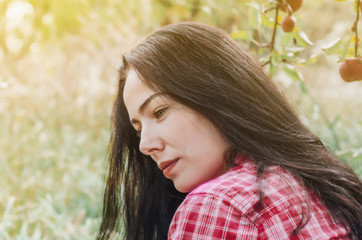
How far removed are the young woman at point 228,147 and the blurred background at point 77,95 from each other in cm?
31

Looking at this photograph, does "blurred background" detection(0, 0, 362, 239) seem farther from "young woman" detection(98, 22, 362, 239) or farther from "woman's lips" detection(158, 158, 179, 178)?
"woman's lips" detection(158, 158, 179, 178)

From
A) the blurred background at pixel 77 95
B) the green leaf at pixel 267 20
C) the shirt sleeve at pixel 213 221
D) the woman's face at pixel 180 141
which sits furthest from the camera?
the blurred background at pixel 77 95

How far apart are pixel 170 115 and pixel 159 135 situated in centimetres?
7

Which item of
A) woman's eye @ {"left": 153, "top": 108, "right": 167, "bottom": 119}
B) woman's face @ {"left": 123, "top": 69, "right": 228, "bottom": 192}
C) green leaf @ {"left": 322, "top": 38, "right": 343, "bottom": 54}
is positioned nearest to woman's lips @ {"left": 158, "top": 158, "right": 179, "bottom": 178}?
woman's face @ {"left": 123, "top": 69, "right": 228, "bottom": 192}

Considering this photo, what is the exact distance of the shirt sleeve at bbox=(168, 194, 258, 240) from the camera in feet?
3.62

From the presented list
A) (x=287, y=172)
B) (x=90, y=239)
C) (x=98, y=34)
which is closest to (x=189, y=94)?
(x=287, y=172)

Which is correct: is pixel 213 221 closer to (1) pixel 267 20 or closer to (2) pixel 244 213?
(2) pixel 244 213

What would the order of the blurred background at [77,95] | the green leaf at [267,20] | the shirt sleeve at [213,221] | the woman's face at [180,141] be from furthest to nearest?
the blurred background at [77,95] < the green leaf at [267,20] < the woman's face at [180,141] < the shirt sleeve at [213,221]

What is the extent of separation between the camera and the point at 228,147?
56.4 inches

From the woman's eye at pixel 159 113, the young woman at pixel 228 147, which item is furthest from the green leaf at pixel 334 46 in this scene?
the woman's eye at pixel 159 113

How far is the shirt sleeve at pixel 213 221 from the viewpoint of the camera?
1.10m

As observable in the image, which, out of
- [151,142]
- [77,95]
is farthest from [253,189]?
[77,95]

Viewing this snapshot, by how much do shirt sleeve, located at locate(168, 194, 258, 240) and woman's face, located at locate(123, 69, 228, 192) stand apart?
273mm

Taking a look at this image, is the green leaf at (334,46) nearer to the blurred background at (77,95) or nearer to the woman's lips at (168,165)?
the blurred background at (77,95)
